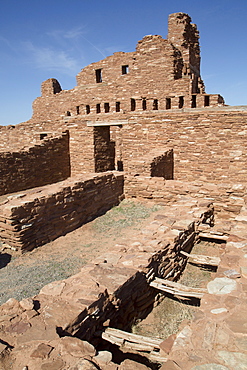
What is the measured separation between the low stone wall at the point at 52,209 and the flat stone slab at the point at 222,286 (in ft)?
11.8

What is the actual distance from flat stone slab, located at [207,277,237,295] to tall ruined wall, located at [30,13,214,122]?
858 cm

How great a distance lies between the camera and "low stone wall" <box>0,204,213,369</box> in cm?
225

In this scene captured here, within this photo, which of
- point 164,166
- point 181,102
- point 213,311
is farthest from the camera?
point 181,102

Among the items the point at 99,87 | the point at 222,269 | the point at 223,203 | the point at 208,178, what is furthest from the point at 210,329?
the point at 99,87

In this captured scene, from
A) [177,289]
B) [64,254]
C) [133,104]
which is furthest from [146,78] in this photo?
[177,289]

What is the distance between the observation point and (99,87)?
1695cm

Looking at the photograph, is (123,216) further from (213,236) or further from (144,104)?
(144,104)

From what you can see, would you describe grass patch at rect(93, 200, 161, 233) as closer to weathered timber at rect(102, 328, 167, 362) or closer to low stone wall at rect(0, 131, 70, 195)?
Answer: weathered timber at rect(102, 328, 167, 362)

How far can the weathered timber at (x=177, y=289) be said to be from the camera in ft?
11.9

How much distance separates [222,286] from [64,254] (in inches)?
123

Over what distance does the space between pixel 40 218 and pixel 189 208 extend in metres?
3.28

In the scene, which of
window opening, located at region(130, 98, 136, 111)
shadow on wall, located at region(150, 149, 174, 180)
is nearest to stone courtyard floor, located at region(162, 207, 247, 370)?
shadow on wall, located at region(150, 149, 174, 180)

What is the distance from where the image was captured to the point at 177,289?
3.83 m

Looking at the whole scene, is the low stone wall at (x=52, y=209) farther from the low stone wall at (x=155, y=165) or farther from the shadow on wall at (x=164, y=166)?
the shadow on wall at (x=164, y=166)
